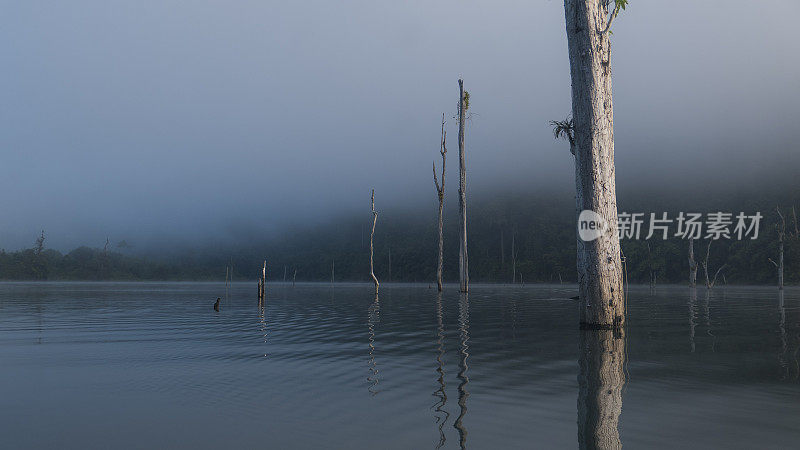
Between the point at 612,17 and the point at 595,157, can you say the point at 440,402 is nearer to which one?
the point at 595,157

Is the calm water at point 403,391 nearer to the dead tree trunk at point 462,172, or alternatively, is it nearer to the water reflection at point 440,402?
the water reflection at point 440,402

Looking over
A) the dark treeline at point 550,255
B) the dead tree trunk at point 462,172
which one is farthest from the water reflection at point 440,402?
the dark treeline at point 550,255

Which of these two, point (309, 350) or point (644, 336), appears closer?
point (309, 350)

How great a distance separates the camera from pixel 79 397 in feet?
15.1

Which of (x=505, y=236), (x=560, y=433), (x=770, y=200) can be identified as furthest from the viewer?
(x=505, y=236)

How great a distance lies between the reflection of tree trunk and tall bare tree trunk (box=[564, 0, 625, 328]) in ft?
5.70

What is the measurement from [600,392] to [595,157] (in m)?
6.48

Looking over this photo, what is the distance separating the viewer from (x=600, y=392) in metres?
4.66

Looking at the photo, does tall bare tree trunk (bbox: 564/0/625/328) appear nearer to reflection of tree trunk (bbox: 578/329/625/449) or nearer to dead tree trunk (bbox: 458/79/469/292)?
reflection of tree trunk (bbox: 578/329/625/449)

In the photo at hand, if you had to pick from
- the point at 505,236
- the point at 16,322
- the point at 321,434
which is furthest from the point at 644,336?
the point at 505,236

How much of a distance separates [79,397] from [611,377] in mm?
4954

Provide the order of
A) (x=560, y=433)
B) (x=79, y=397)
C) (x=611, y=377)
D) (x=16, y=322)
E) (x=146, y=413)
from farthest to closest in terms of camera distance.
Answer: (x=16, y=322)
(x=611, y=377)
(x=79, y=397)
(x=146, y=413)
(x=560, y=433)

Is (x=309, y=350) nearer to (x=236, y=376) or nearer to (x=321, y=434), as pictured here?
(x=236, y=376)

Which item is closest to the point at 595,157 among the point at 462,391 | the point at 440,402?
the point at 462,391
